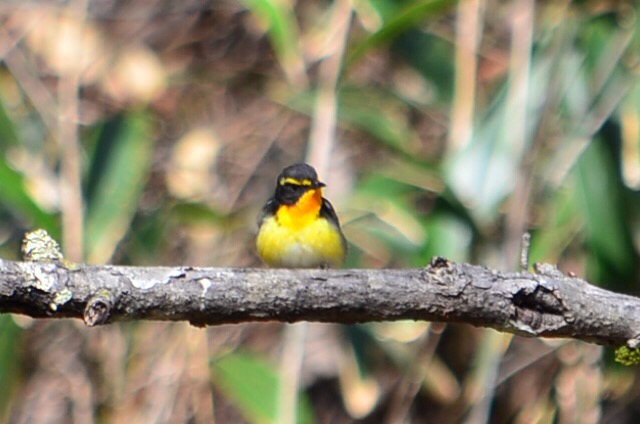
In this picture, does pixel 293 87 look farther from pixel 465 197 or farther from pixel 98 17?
pixel 98 17

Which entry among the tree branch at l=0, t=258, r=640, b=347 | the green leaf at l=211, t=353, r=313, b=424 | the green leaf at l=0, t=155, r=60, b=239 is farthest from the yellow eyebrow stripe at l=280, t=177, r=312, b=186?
the tree branch at l=0, t=258, r=640, b=347

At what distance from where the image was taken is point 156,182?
7285 millimetres

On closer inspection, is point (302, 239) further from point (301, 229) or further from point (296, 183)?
point (296, 183)

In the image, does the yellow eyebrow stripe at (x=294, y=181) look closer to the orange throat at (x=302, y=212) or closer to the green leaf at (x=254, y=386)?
the orange throat at (x=302, y=212)

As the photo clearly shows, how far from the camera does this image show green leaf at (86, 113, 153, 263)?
188 inches

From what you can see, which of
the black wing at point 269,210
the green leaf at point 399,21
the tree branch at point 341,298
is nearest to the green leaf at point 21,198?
the black wing at point 269,210

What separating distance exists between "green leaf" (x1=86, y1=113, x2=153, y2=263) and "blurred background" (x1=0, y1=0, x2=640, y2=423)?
12 millimetres

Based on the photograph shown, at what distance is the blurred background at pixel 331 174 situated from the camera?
464cm

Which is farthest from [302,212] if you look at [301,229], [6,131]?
[6,131]

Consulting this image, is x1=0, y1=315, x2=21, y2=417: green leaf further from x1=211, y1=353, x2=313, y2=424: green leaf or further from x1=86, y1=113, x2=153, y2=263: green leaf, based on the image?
x1=211, y1=353, x2=313, y2=424: green leaf

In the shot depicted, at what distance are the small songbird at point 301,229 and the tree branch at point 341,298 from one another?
1.65m

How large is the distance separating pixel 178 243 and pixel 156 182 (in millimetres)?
501

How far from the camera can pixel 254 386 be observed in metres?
4.42

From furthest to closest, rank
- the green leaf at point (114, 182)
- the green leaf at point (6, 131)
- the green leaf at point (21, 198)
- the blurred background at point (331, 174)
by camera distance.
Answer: the green leaf at point (6, 131)
the green leaf at point (114, 182)
the blurred background at point (331, 174)
the green leaf at point (21, 198)
